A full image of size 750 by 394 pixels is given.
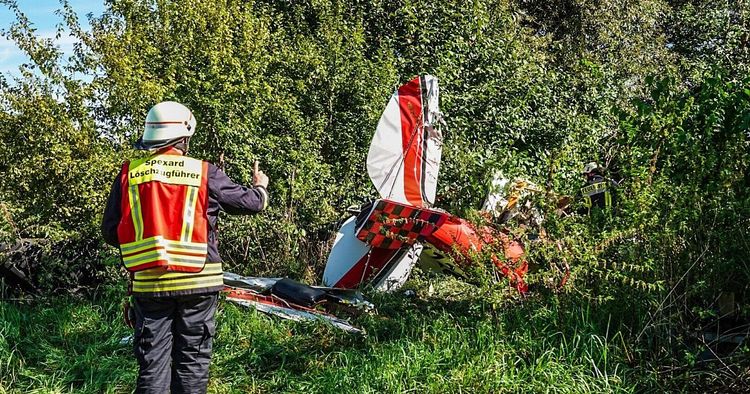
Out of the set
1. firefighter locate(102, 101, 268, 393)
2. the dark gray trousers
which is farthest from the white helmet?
the dark gray trousers

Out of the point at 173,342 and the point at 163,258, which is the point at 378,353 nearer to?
the point at 173,342

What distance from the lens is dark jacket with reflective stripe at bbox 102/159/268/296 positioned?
3861 millimetres

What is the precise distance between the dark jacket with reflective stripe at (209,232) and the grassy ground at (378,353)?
0.94 metres

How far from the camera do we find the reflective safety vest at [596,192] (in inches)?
181

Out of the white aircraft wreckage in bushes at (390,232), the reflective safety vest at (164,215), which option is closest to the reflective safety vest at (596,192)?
the white aircraft wreckage in bushes at (390,232)

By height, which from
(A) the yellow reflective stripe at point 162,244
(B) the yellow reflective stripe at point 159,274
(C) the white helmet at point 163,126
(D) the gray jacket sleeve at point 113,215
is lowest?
(B) the yellow reflective stripe at point 159,274

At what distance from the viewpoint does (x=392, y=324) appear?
A: 5.45 metres

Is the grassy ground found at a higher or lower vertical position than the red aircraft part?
lower

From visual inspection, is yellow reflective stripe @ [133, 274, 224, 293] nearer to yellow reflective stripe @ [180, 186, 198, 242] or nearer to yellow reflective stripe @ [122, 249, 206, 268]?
yellow reflective stripe @ [122, 249, 206, 268]

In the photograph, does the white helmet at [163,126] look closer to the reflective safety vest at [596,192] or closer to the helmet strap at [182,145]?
the helmet strap at [182,145]

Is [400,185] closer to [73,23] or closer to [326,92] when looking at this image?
[326,92]

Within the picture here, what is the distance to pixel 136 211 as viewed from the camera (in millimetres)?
3854

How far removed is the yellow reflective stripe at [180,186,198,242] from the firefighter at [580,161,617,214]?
2478mm

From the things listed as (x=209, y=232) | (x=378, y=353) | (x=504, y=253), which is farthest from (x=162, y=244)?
(x=504, y=253)
